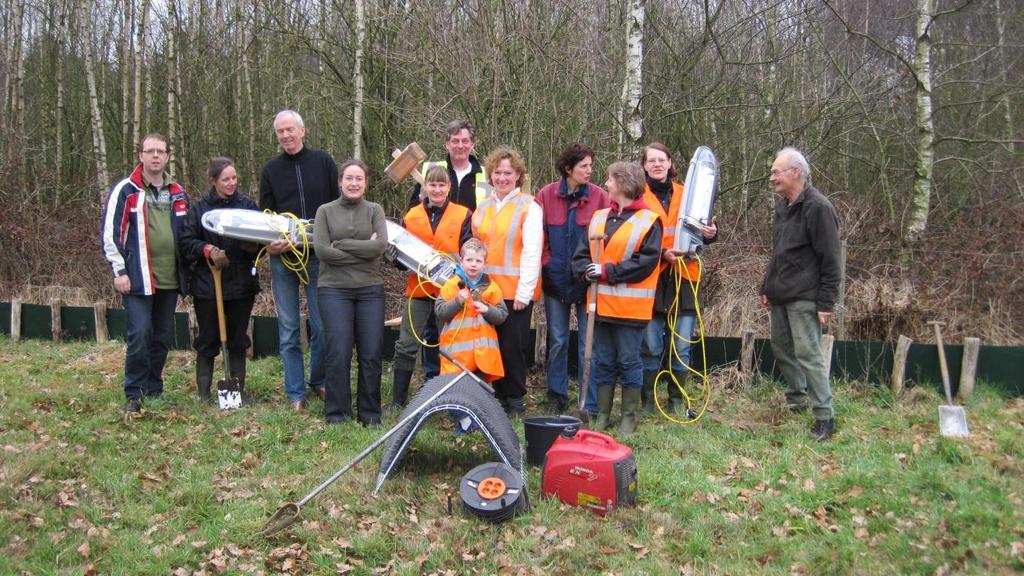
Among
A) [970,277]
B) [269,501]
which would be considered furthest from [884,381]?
[269,501]

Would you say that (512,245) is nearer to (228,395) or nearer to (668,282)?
(668,282)

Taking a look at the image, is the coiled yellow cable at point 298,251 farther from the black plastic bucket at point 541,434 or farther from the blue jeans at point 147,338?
the black plastic bucket at point 541,434

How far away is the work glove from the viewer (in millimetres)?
6051

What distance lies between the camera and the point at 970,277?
724cm

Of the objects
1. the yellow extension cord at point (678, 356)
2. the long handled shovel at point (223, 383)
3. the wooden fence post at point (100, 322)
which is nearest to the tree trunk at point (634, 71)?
the yellow extension cord at point (678, 356)

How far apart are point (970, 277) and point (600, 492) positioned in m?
4.91

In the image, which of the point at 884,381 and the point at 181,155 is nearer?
the point at 884,381

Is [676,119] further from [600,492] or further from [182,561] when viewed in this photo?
[182,561]

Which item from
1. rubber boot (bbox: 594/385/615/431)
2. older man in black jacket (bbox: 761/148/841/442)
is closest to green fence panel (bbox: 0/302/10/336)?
rubber boot (bbox: 594/385/615/431)

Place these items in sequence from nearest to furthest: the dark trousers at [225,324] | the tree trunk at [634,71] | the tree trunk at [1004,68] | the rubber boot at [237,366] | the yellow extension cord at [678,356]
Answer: the yellow extension cord at [678,356], the dark trousers at [225,324], the rubber boot at [237,366], the tree trunk at [634,71], the tree trunk at [1004,68]

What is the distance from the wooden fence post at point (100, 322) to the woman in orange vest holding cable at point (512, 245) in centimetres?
540

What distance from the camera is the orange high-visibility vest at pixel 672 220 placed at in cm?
577

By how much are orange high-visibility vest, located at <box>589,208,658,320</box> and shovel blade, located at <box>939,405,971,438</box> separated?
2.01 meters

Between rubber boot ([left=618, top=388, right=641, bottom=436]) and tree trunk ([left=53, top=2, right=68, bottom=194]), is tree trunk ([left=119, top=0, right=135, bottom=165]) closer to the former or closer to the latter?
tree trunk ([left=53, top=2, right=68, bottom=194])
